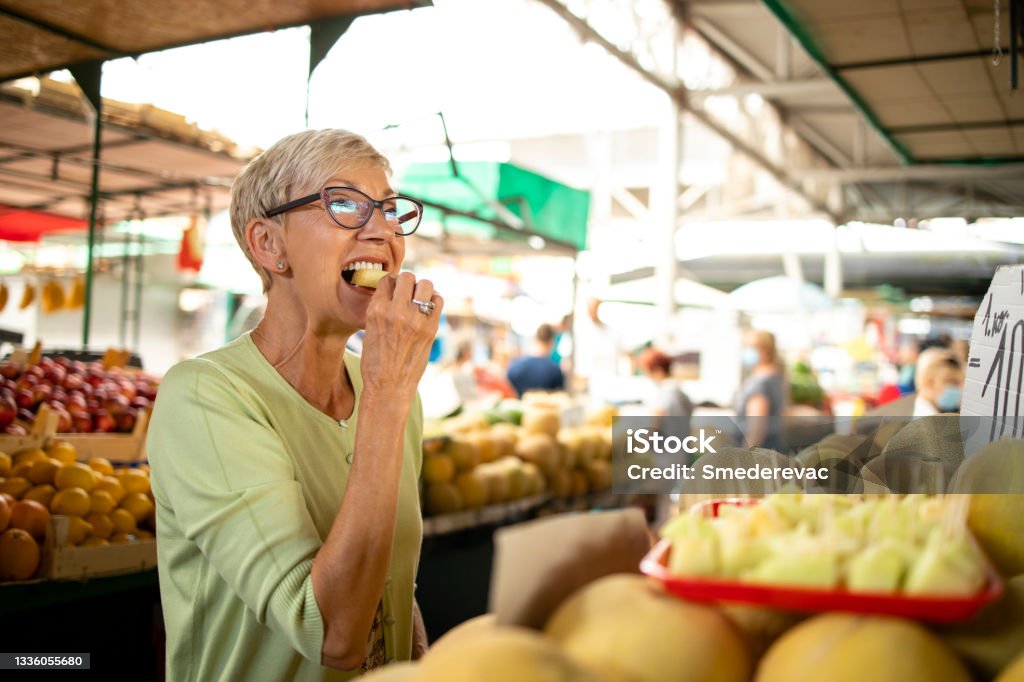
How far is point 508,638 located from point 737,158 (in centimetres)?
1660

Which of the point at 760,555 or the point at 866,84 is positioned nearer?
the point at 760,555

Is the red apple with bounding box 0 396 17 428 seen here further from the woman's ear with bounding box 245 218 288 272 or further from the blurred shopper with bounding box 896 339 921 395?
the blurred shopper with bounding box 896 339 921 395

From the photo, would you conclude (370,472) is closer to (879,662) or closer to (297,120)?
(879,662)

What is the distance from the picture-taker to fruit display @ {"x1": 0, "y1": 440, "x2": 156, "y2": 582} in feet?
8.27

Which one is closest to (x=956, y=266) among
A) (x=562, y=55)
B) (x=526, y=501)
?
(x=562, y=55)


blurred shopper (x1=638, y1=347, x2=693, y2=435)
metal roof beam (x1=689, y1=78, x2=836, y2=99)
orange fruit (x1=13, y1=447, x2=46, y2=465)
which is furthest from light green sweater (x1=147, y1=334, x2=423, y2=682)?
metal roof beam (x1=689, y1=78, x2=836, y2=99)

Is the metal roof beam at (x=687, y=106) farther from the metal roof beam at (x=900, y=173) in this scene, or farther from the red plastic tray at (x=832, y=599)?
the red plastic tray at (x=832, y=599)

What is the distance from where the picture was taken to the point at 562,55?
53.8 ft

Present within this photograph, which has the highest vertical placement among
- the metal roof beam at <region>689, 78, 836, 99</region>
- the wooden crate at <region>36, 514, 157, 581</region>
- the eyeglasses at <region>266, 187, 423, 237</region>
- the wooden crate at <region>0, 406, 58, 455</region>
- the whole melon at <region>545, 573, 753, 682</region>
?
the metal roof beam at <region>689, 78, 836, 99</region>

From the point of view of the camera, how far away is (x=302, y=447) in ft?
4.90

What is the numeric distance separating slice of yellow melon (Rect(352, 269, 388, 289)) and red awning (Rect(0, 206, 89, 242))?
3272 millimetres

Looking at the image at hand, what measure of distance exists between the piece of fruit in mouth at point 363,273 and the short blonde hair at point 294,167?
6.0 inches

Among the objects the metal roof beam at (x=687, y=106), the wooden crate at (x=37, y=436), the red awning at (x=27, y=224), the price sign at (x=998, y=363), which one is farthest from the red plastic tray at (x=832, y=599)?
the metal roof beam at (x=687, y=106)

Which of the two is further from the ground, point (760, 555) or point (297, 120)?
point (297, 120)
